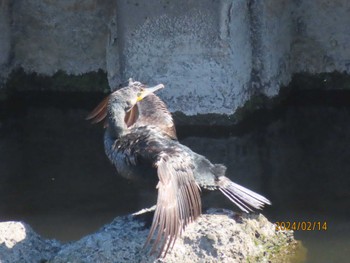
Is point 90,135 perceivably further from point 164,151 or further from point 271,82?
point 164,151

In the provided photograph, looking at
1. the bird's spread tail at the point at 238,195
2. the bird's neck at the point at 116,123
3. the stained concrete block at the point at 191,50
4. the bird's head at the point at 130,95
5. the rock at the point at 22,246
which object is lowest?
the rock at the point at 22,246

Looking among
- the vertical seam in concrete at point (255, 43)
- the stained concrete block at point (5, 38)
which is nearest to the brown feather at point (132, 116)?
the vertical seam in concrete at point (255, 43)

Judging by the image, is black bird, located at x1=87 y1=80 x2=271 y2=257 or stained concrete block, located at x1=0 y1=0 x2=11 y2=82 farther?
stained concrete block, located at x1=0 y1=0 x2=11 y2=82

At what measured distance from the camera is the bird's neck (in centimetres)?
498

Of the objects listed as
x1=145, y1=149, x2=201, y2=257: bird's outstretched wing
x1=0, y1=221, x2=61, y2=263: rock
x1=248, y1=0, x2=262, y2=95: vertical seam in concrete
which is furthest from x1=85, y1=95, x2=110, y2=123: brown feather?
x1=248, y1=0, x2=262, y2=95: vertical seam in concrete

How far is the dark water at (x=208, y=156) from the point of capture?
5.52 metres

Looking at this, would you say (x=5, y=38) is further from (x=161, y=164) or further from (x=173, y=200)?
(x=173, y=200)

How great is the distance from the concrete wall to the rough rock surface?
2495 millimetres

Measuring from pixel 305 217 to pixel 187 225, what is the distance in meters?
1.19

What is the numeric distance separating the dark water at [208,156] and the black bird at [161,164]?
1.98 ft

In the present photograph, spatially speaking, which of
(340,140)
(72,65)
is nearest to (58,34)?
(72,65)

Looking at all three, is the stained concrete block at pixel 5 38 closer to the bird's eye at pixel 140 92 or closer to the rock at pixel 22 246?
the bird's eye at pixel 140 92

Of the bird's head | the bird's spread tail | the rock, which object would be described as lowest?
the rock

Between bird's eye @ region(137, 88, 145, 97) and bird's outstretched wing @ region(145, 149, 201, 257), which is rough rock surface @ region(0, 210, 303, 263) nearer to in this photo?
bird's outstretched wing @ region(145, 149, 201, 257)
